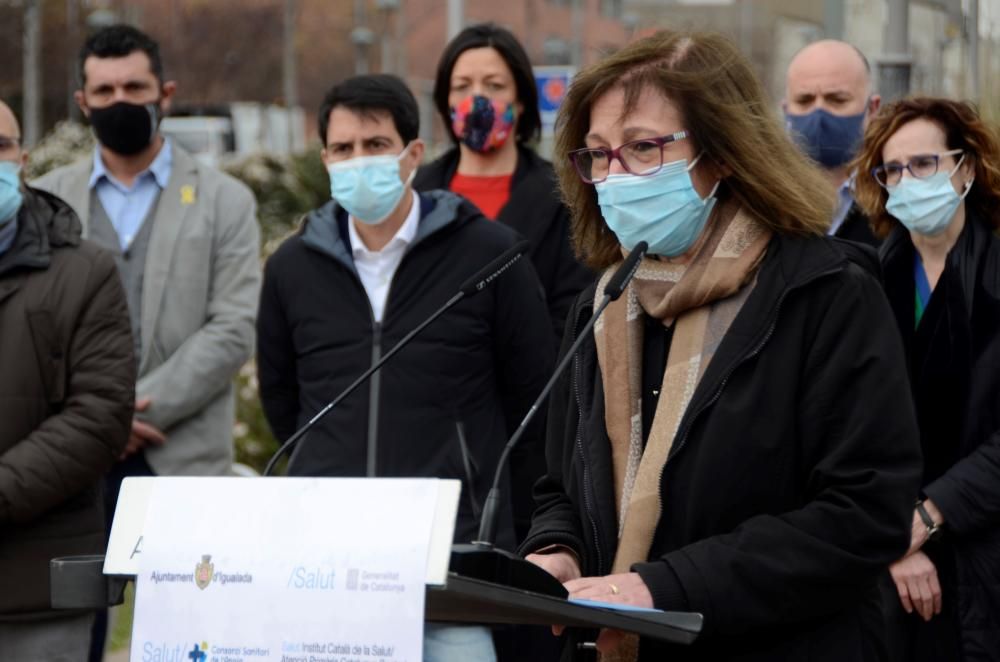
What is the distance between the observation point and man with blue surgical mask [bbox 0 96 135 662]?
483cm

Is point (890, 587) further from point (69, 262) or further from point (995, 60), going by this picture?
point (995, 60)

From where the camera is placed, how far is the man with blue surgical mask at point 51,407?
190 inches

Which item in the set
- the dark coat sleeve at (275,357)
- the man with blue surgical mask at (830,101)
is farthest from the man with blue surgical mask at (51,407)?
the man with blue surgical mask at (830,101)

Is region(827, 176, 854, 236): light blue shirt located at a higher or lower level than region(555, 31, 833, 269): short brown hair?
lower

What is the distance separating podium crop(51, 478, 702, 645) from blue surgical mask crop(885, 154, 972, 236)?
2556 mm

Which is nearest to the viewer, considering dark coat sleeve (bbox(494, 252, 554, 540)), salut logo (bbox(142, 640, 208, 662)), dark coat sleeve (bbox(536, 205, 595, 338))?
salut logo (bbox(142, 640, 208, 662))

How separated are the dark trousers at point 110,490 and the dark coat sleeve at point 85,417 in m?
0.99

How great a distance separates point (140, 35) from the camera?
6570 millimetres

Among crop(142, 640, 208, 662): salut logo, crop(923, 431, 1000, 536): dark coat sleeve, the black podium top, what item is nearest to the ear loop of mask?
the black podium top

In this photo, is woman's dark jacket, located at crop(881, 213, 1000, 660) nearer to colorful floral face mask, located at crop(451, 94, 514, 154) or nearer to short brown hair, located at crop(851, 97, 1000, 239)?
short brown hair, located at crop(851, 97, 1000, 239)

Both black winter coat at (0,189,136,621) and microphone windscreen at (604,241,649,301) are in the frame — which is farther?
black winter coat at (0,189,136,621)

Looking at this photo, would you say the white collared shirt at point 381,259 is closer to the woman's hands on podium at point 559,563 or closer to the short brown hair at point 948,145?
the short brown hair at point 948,145

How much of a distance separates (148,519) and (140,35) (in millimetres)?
4016

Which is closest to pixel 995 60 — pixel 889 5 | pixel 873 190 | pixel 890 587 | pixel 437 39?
pixel 889 5
